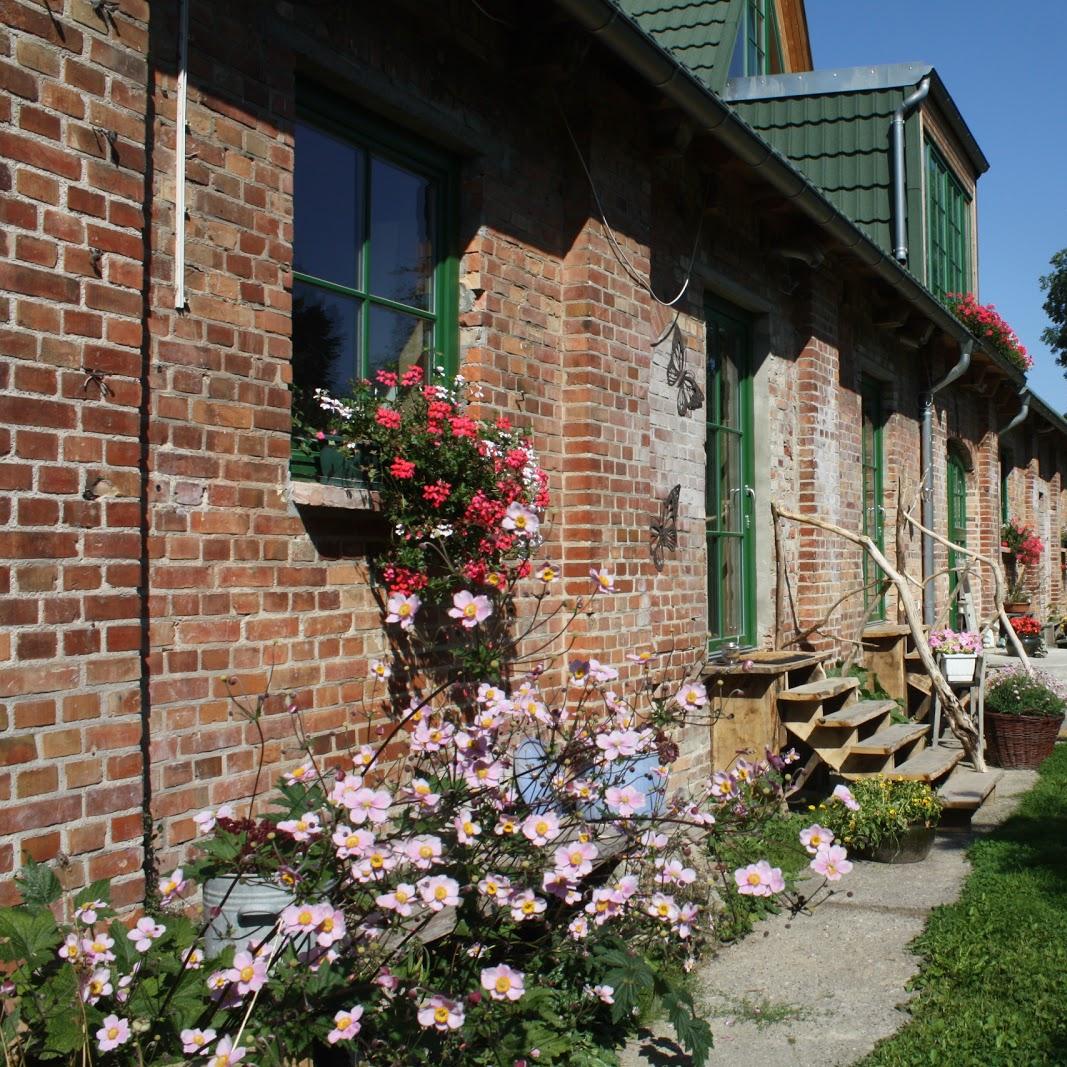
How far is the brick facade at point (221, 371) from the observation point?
8.87ft

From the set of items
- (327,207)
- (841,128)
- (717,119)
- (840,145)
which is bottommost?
(327,207)

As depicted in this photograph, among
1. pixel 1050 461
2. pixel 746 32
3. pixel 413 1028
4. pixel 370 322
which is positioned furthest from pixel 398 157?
pixel 1050 461

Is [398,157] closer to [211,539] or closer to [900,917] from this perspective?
[211,539]

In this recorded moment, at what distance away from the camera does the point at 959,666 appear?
8.11 m

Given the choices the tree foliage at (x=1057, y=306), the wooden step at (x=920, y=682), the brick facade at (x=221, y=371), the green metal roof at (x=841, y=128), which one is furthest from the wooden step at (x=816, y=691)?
the tree foliage at (x=1057, y=306)

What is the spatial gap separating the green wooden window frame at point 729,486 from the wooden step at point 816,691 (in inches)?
24.8

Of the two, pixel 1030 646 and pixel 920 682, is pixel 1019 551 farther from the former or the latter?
pixel 920 682

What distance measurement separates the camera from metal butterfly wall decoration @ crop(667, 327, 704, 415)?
5938mm

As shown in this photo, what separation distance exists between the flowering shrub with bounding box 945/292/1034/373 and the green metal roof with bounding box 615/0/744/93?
4.45 metres

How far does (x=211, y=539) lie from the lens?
10.8 ft

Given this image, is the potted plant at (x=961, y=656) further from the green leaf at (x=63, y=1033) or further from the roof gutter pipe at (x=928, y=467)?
the green leaf at (x=63, y=1033)

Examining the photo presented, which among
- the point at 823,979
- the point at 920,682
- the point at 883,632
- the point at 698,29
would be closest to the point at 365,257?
the point at 823,979

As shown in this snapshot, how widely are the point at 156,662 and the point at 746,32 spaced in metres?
10.5

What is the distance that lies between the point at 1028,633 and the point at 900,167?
250 inches
